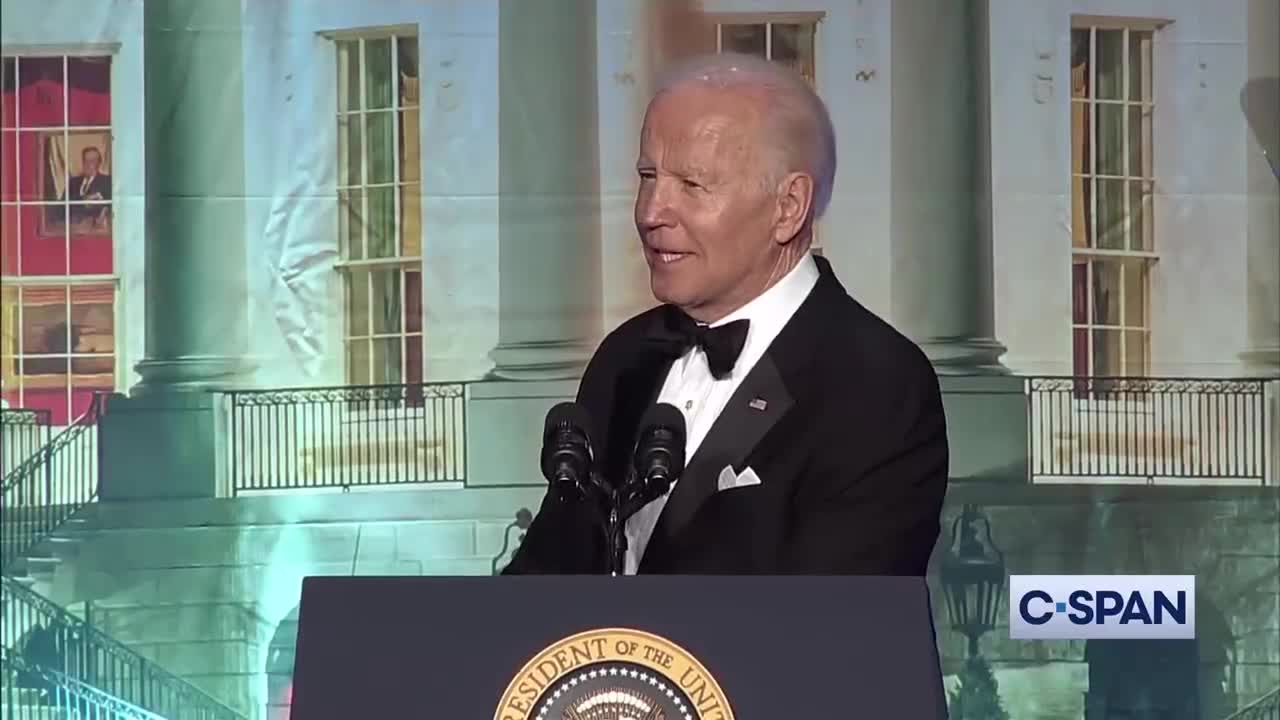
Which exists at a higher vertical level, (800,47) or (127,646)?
(800,47)

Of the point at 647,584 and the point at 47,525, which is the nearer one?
the point at 647,584

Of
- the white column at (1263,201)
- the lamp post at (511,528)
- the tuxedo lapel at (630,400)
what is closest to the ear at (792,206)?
the tuxedo lapel at (630,400)

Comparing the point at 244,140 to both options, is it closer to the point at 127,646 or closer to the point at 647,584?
the point at 127,646

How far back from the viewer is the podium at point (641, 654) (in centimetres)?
144

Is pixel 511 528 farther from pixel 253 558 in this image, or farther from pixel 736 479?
pixel 736 479

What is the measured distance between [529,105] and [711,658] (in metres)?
A: 2.51

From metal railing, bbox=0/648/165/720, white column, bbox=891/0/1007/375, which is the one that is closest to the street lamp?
white column, bbox=891/0/1007/375

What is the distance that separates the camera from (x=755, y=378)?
212 cm

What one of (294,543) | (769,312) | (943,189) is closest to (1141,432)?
(943,189)

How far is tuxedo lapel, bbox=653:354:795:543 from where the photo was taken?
204 cm

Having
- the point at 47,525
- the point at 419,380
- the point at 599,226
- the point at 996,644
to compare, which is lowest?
the point at 996,644

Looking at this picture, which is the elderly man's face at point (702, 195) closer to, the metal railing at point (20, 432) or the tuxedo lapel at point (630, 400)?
the tuxedo lapel at point (630, 400)

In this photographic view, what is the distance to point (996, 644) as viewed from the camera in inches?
150

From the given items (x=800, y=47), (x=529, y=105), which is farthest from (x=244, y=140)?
(x=800, y=47)
